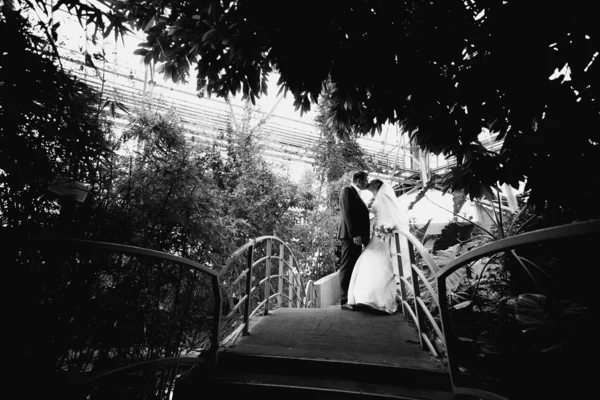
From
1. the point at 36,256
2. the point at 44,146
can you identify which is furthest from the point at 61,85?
the point at 36,256

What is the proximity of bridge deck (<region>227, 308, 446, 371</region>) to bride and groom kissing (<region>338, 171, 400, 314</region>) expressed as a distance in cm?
25

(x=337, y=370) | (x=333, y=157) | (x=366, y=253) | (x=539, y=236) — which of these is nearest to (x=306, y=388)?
(x=337, y=370)

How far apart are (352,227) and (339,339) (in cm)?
173

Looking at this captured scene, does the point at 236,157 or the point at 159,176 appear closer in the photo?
the point at 159,176

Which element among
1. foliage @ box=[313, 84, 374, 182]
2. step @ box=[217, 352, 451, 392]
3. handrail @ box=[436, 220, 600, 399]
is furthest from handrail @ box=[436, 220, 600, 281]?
foliage @ box=[313, 84, 374, 182]

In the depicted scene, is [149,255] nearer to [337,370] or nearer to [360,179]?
[337,370]

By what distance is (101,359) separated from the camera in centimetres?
189

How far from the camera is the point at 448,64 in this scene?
2109mm

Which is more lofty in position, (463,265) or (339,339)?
(463,265)

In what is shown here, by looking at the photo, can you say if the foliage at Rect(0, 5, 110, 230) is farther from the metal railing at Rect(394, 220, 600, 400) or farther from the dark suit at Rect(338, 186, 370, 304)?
the dark suit at Rect(338, 186, 370, 304)

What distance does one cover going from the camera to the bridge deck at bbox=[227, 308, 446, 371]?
2131 millimetres

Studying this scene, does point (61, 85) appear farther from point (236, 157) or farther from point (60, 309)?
point (236, 157)

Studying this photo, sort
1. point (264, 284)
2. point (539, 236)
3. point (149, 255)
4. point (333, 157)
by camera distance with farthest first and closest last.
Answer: point (333, 157), point (264, 284), point (149, 255), point (539, 236)

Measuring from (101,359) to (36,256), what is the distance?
83 centimetres
